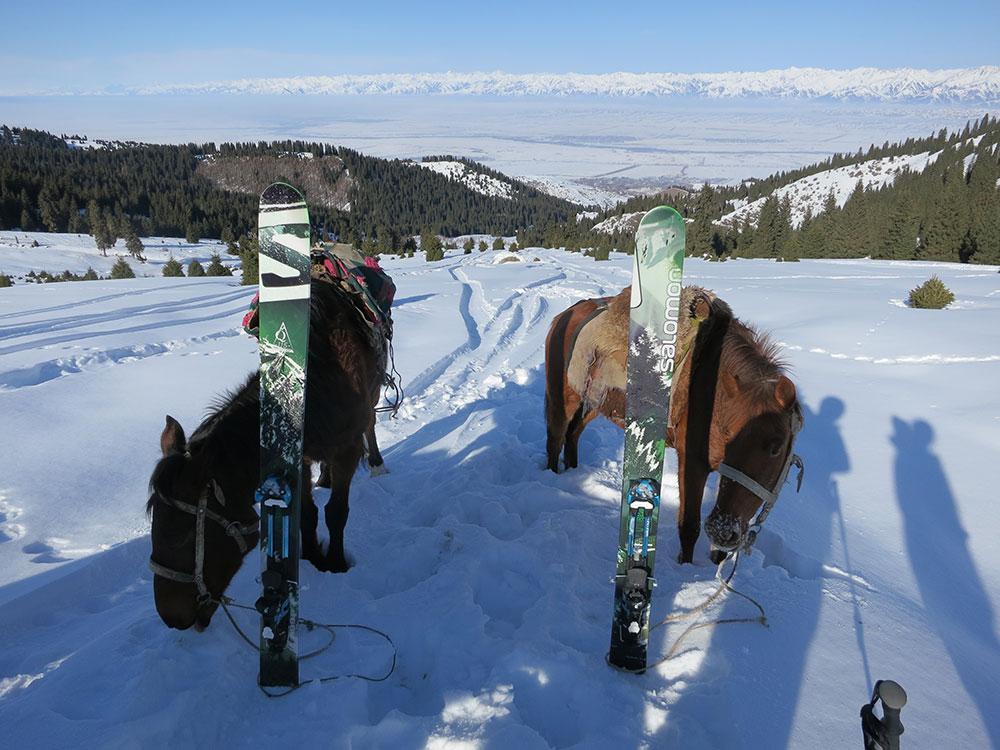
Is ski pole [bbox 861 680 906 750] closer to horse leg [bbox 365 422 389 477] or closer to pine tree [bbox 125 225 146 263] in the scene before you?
horse leg [bbox 365 422 389 477]

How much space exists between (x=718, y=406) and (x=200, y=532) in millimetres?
2937

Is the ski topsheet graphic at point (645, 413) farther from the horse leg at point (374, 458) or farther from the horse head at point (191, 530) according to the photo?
the horse leg at point (374, 458)

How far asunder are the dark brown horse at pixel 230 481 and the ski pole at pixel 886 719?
255 cm

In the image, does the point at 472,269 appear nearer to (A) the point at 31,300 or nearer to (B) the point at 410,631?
(A) the point at 31,300

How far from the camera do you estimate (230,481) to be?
2.35 meters

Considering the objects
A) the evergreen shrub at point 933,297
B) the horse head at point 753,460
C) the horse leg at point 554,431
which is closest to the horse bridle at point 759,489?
the horse head at point 753,460

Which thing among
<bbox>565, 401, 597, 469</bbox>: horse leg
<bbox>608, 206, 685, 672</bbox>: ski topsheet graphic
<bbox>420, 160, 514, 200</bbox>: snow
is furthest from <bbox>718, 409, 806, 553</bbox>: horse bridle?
<bbox>420, 160, 514, 200</bbox>: snow

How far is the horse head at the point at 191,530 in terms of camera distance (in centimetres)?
212

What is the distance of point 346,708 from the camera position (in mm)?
2115

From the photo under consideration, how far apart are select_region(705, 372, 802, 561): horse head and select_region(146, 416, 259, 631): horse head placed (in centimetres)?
262

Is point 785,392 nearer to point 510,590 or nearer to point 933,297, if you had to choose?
point 510,590

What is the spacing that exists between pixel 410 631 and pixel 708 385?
232 cm

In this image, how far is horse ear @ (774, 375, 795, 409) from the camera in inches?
100

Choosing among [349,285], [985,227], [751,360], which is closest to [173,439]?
[349,285]
